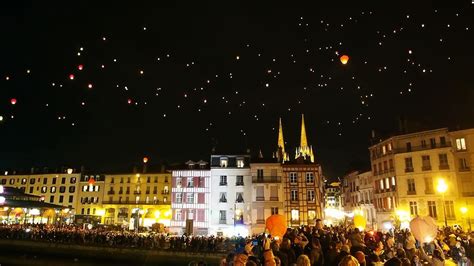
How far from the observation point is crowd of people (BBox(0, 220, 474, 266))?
8500 mm

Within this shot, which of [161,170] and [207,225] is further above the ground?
[161,170]

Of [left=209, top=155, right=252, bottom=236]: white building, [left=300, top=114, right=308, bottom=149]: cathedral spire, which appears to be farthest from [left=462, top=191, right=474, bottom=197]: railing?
[left=300, top=114, right=308, bottom=149]: cathedral spire

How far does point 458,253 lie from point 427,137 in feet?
101

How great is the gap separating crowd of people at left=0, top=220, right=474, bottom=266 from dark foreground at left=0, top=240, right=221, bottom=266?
53 cm

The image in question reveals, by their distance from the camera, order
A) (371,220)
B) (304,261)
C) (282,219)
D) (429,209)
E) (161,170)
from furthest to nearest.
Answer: (161,170), (371,220), (429,209), (282,219), (304,261)

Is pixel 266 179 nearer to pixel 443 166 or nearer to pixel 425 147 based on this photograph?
pixel 425 147

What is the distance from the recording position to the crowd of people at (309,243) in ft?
27.9

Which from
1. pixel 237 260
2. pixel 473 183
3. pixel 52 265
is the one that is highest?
pixel 473 183

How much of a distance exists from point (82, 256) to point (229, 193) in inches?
748

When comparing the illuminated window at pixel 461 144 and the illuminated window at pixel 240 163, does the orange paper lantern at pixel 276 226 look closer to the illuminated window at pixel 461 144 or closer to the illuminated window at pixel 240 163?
the illuminated window at pixel 240 163

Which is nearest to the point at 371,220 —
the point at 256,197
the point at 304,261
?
the point at 256,197

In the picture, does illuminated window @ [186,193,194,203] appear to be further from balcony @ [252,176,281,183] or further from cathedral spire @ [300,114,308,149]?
cathedral spire @ [300,114,308,149]

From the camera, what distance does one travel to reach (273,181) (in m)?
44.5

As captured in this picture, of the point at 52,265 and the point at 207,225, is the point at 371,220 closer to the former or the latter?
the point at 207,225
